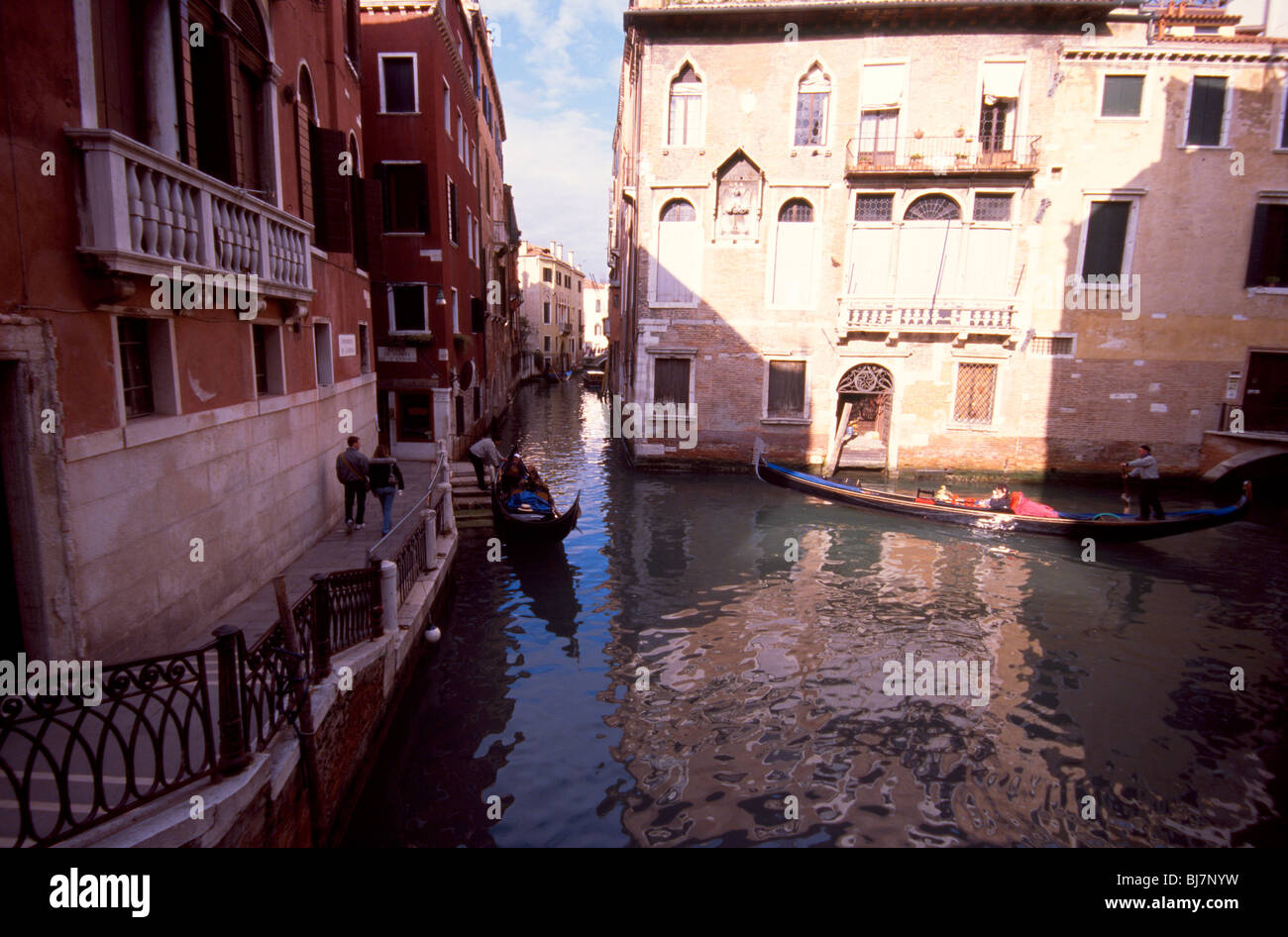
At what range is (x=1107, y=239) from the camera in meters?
16.7

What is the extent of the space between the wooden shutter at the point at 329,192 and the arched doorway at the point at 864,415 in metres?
12.4

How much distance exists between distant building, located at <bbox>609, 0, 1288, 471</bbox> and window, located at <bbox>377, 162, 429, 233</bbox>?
5.39 m

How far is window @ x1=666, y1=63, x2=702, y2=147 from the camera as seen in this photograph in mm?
16641

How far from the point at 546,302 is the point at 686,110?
38.0 metres

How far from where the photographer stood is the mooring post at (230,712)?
3.28 m

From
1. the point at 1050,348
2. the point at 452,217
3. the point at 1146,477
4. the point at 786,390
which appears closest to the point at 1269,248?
the point at 1050,348

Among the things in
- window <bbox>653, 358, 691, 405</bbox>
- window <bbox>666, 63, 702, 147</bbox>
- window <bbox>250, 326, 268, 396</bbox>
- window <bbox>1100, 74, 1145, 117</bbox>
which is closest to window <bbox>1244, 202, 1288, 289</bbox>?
window <bbox>1100, 74, 1145, 117</bbox>

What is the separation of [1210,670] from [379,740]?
9116 millimetres

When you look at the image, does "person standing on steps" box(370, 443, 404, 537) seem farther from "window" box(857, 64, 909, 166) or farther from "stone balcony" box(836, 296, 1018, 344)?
"window" box(857, 64, 909, 166)

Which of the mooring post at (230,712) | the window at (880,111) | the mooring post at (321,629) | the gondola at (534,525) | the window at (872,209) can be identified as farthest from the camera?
the window at (872,209)

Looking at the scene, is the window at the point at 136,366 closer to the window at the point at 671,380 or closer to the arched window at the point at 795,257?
the window at the point at 671,380

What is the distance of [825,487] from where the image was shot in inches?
589

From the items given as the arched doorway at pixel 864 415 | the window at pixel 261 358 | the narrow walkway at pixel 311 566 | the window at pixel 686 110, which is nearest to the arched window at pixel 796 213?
the window at pixel 686 110

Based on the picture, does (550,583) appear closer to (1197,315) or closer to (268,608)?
(268,608)
